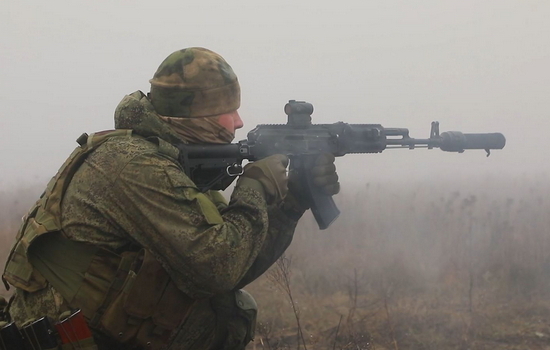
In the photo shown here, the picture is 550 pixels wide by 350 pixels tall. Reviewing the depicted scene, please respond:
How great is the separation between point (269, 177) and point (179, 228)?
1.79 ft

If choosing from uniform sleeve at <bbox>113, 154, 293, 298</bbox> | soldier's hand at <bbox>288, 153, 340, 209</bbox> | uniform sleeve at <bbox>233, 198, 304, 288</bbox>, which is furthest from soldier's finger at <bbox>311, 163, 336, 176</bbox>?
uniform sleeve at <bbox>113, 154, 293, 298</bbox>

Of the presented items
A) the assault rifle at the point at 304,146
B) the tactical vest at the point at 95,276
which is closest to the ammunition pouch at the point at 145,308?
→ the tactical vest at the point at 95,276

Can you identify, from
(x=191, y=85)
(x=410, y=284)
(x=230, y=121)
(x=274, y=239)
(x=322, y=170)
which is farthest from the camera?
(x=410, y=284)

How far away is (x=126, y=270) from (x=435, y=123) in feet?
9.68

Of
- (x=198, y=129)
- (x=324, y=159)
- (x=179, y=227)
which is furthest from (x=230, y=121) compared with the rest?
(x=324, y=159)

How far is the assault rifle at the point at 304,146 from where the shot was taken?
2654 mm

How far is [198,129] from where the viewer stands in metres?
2.57

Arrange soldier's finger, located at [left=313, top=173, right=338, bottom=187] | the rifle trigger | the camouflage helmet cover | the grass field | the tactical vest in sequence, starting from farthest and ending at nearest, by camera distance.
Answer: the grass field → soldier's finger, located at [left=313, top=173, right=338, bottom=187] → the rifle trigger → the camouflage helmet cover → the tactical vest

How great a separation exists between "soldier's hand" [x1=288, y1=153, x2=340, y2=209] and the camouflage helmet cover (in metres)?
0.79

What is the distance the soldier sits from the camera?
7.10 ft

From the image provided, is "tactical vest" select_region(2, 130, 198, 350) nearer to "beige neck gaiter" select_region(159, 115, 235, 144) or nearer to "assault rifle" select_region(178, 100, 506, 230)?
"beige neck gaiter" select_region(159, 115, 235, 144)

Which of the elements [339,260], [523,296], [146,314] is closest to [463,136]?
[523,296]

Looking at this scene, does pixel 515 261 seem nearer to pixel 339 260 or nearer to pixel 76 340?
pixel 339 260

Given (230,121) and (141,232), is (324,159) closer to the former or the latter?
(230,121)
